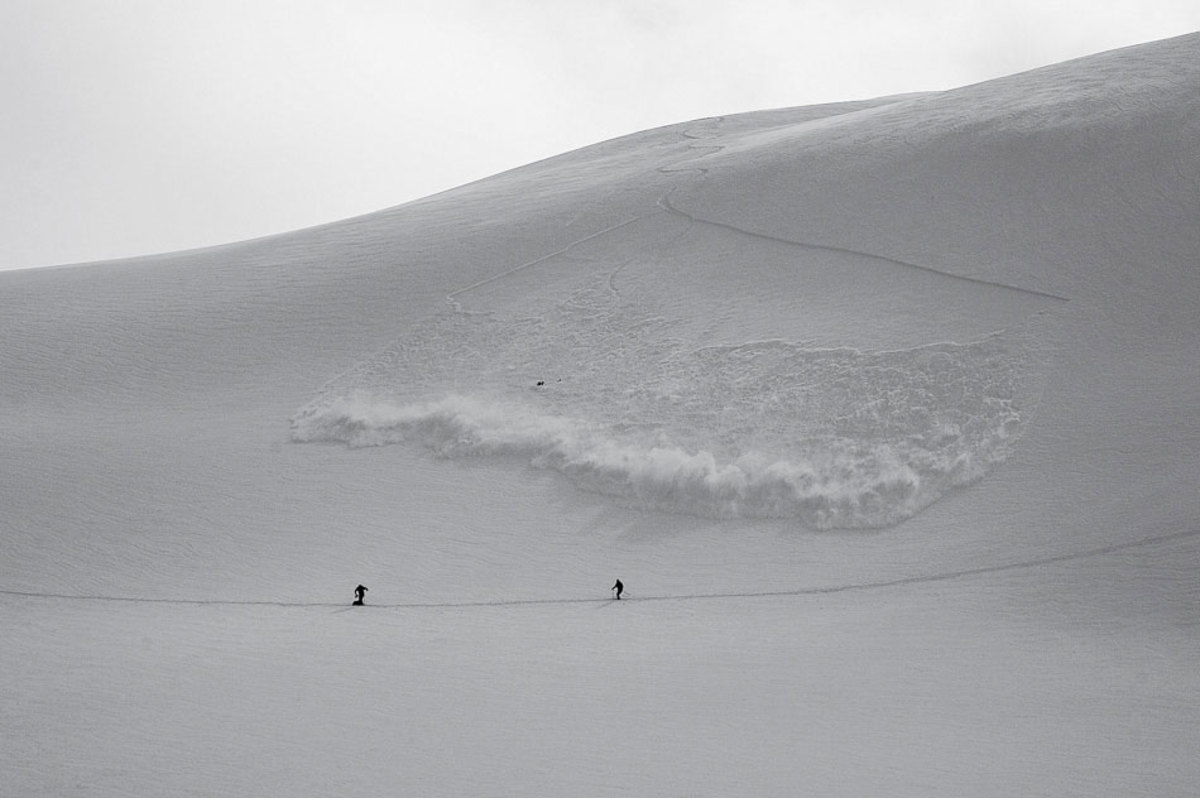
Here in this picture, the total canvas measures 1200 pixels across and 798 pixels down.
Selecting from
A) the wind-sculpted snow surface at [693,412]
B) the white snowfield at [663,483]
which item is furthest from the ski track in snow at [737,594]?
the wind-sculpted snow surface at [693,412]

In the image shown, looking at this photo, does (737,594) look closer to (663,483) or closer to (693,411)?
(663,483)

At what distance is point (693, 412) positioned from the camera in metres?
20.3

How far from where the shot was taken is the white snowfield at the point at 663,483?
12438 mm

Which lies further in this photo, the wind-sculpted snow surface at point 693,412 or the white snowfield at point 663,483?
the wind-sculpted snow surface at point 693,412

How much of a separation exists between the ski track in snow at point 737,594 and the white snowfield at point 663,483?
7 centimetres

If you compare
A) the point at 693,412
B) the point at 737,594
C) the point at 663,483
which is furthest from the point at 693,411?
the point at 737,594

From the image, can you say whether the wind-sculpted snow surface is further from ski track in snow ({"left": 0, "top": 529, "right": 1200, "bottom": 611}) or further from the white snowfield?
ski track in snow ({"left": 0, "top": 529, "right": 1200, "bottom": 611})

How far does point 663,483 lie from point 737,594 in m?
2.92

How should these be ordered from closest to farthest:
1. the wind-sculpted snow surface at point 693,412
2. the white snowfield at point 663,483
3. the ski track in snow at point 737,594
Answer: the white snowfield at point 663,483
the ski track in snow at point 737,594
the wind-sculpted snow surface at point 693,412

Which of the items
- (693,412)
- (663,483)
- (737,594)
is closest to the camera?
(737,594)

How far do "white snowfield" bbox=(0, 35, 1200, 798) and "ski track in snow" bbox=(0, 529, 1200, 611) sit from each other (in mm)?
68

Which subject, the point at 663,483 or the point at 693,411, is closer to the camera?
the point at 663,483

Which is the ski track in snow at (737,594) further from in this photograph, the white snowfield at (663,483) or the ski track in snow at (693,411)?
the ski track in snow at (693,411)

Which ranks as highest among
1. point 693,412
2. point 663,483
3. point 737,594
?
point 693,412
